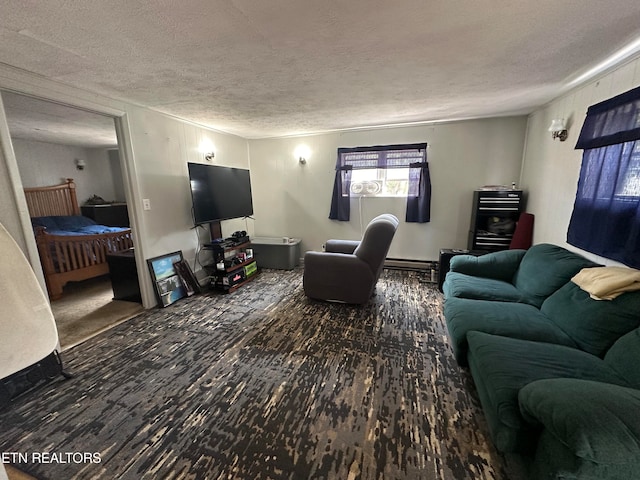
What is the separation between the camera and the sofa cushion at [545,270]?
6.73ft

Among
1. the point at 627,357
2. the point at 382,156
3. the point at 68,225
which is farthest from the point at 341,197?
the point at 68,225

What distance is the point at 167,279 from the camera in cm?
322

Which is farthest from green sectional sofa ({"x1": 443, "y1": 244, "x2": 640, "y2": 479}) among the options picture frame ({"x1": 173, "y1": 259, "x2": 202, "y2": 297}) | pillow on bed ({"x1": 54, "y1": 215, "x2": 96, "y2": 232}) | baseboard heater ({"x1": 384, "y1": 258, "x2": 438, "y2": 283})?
pillow on bed ({"x1": 54, "y1": 215, "x2": 96, "y2": 232})

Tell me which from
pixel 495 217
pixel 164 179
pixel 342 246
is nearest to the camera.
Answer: pixel 164 179

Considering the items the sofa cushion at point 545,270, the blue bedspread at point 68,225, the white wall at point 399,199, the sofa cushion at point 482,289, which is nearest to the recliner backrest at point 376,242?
the sofa cushion at point 482,289

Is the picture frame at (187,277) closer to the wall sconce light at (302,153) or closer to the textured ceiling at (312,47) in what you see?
the textured ceiling at (312,47)

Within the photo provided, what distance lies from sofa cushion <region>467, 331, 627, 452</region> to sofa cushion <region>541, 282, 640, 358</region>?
126 mm

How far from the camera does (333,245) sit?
3824 mm

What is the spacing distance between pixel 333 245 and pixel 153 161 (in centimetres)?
249

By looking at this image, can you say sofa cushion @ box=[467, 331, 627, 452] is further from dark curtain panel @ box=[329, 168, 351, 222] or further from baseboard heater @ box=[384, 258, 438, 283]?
dark curtain panel @ box=[329, 168, 351, 222]

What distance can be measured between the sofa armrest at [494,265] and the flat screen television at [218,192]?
3.05 meters

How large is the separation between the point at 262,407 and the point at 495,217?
11.8 ft

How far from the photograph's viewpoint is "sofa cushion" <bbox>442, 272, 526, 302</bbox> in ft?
7.47

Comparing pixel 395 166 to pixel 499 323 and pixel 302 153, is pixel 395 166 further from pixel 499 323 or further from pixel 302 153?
pixel 499 323
